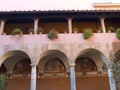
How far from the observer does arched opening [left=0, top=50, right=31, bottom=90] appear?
1470cm

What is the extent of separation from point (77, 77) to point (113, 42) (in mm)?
3700

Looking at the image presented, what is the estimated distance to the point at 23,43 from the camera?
1311 cm

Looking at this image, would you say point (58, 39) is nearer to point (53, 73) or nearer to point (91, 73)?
point (53, 73)

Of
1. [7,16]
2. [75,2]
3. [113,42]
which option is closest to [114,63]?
[113,42]

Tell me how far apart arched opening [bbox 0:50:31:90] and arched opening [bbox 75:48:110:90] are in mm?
3701

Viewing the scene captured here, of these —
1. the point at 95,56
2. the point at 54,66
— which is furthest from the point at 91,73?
the point at 54,66

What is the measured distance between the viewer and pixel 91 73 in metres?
15.0

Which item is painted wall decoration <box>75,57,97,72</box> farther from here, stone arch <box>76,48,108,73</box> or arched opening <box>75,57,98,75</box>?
stone arch <box>76,48,108,73</box>

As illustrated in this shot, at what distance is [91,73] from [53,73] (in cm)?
277

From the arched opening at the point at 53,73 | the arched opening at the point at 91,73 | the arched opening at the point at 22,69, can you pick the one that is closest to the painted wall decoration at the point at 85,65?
the arched opening at the point at 91,73

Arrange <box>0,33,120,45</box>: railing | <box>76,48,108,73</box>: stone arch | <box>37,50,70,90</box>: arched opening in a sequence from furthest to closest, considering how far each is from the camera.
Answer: <box>37,50,70,90</box>: arched opening, <box>76,48,108,73</box>: stone arch, <box>0,33,120,45</box>: railing

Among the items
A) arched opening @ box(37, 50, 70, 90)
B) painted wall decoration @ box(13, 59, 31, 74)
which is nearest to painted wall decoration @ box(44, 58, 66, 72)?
arched opening @ box(37, 50, 70, 90)

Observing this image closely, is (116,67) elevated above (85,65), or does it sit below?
below

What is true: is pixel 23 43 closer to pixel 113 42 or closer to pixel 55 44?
pixel 55 44
